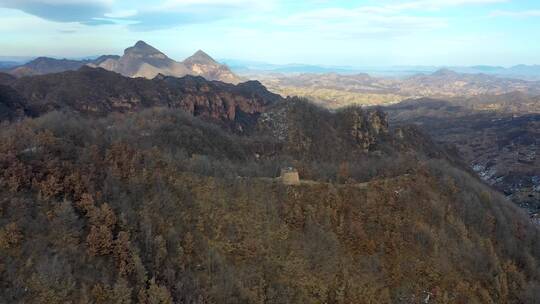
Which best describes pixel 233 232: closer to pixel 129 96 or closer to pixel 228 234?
pixel 228 234

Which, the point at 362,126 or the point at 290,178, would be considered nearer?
the point at 290,178

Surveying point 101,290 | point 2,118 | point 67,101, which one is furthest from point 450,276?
point 67,101

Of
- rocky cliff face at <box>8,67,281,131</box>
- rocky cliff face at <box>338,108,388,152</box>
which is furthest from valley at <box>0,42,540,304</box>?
rocky cliff face at <box>8,67,281,131</box>

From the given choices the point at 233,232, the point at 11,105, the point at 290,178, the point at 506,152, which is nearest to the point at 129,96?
the point at 11,105

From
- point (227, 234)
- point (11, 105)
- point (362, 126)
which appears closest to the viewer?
point (227, 234)

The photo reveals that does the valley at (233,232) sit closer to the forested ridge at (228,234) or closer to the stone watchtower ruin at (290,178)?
the forested ridge at (228,234)

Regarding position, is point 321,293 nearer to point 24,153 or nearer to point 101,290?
point 101,290

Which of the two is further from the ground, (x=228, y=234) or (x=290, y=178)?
(x=290, y=178)
